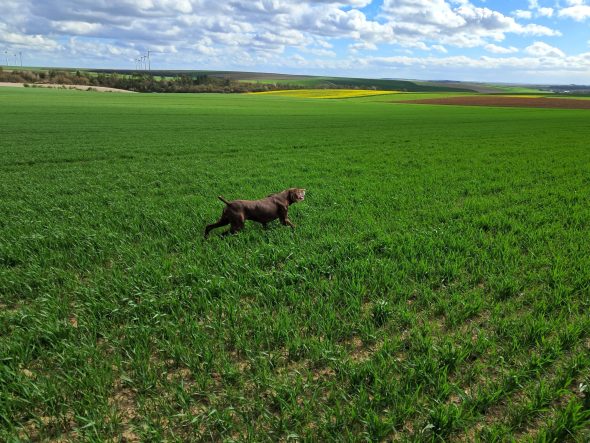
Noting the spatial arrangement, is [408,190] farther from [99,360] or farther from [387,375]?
[99,360]

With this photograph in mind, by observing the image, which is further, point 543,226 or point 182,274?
point 543,226

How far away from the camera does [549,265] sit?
6320 millimetres

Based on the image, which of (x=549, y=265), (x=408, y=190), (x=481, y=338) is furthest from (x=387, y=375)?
(x=408, y=190)

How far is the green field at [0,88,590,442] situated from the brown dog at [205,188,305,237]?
320mm

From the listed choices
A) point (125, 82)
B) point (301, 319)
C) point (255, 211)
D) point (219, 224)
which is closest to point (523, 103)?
point (255, 211)

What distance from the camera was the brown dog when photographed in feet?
24.0

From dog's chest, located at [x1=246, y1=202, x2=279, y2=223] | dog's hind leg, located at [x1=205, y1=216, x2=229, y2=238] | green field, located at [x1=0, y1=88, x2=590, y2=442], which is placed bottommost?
green field, located at [x1=0, y1=88, x2=590, y2=442]

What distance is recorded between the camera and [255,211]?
7492mm

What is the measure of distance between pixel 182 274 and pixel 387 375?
3627 mm

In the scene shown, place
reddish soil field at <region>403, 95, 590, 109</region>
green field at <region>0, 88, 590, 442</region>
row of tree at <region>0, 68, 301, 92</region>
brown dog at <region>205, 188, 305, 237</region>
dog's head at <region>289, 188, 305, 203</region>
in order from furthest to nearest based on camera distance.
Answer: row of tree at <region>0, 68, 301, 92</region>
reddish soil field at <region>403, 95, 590, 109</region>
dog's head at <region>289, 188, 305, 203</region>
brown dog at <region>205, 188, 305, 237</region>
green field at <region>0, 88, 590, 442</region>

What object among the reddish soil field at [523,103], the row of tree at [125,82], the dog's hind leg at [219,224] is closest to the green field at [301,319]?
the dog's hind leg at [219,224]

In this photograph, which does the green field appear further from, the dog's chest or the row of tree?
the row of tree

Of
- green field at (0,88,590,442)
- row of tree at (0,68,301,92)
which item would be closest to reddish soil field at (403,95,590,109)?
row of tree at (0,68,301,92)

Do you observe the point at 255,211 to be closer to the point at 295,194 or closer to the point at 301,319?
the point at 295,194
